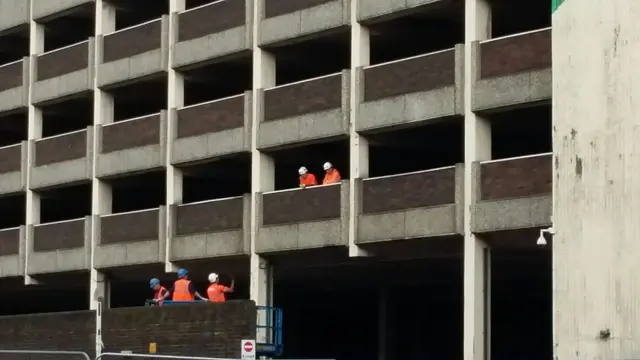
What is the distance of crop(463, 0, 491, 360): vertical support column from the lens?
33125 millimetres

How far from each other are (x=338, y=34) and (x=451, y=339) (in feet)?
57.5

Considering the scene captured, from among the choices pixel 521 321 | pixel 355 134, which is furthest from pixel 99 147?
pixel 521 321

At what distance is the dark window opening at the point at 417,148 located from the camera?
37125 mm

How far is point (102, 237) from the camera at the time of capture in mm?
44250

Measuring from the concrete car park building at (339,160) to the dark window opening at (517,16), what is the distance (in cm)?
10

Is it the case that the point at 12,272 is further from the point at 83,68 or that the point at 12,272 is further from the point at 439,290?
the point at 439,290

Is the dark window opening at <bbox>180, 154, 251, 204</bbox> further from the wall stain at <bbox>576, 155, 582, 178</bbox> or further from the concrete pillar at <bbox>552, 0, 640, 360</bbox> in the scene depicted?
the wall stain at <bbox>576, 155, 582, 178</bbox>

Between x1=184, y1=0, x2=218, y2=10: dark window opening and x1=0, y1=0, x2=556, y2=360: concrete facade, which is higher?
x1=184, y1=0, x2=218, y2=10: dark window opening

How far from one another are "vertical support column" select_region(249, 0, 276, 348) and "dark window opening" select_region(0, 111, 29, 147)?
12303mm

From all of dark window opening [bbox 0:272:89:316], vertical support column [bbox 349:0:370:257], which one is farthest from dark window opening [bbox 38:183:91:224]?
vertical support column [bbox 349:0:370:257]

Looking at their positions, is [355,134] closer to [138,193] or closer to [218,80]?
[218,80]

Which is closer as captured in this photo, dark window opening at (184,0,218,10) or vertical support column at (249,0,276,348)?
vertical support column at (249,0,276,348)

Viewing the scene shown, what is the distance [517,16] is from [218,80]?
11.0 metres

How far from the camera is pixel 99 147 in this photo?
44906 mm
